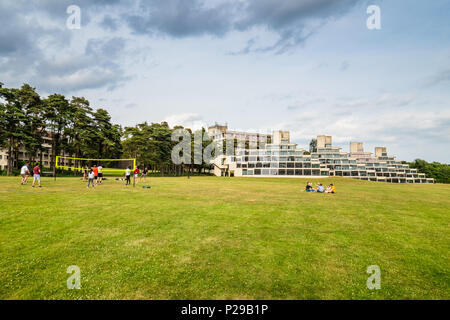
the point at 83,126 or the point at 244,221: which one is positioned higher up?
the point at 83,126

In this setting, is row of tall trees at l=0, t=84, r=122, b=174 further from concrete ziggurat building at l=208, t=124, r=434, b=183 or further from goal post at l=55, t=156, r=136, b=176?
concrete ziggurat building at l=208, t=124, r=434, b=183

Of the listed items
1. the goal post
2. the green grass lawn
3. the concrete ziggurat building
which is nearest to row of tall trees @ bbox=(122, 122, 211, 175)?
the goal post

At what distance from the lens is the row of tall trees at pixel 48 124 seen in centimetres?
4256

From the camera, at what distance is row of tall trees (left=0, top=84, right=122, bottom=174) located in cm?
4256

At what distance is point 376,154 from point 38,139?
135373mm

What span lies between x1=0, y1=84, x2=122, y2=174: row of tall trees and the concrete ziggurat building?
50673mm

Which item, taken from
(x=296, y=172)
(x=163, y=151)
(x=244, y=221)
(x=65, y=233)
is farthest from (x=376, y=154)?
(x=65, y=233)

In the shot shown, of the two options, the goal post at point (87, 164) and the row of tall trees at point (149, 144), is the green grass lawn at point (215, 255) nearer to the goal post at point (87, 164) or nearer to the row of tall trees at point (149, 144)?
the goal post at point (87, 164)

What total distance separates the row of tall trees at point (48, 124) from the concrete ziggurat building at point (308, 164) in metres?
50.7

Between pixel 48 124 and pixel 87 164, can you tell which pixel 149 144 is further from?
pixel 48 124

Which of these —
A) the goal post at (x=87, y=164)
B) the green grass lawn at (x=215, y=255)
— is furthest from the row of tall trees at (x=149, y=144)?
the green grass lawn at (x=215, y=255)
